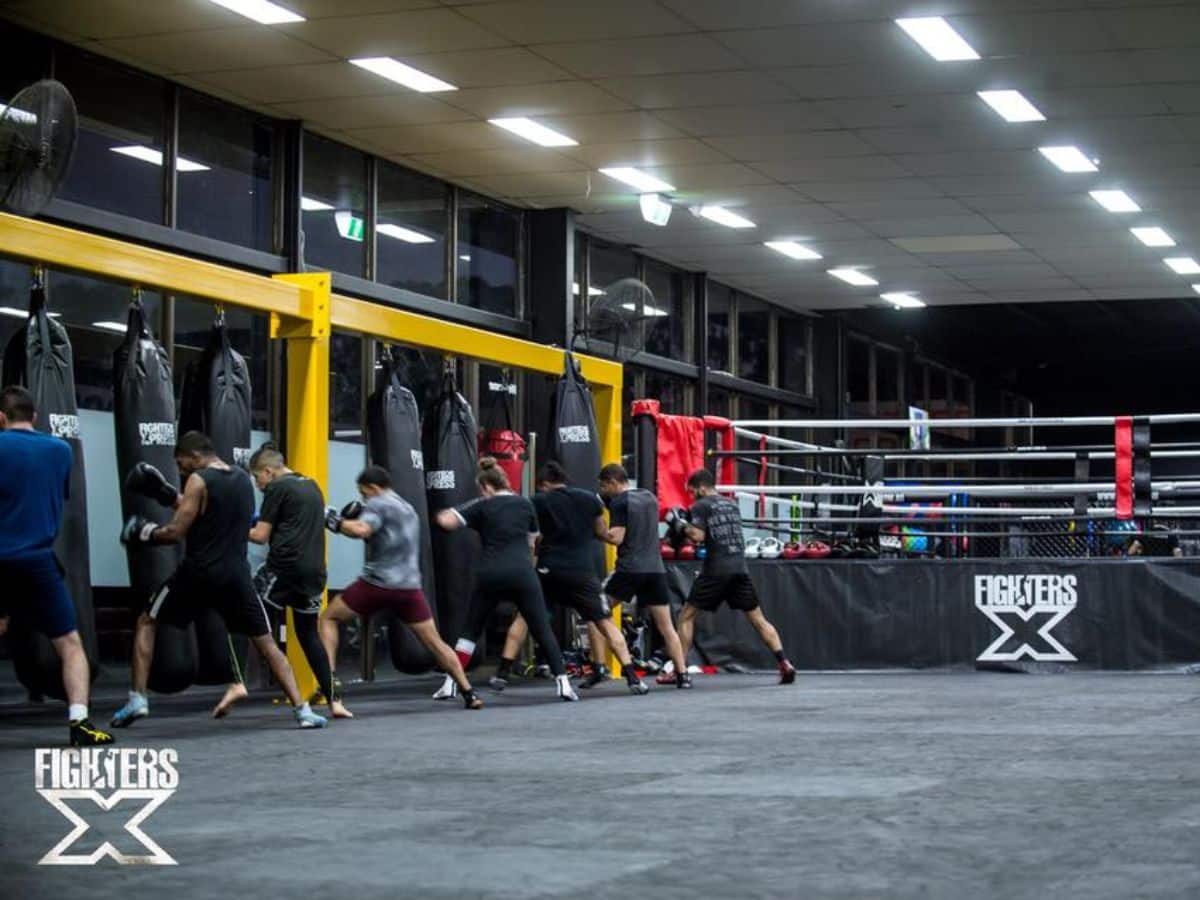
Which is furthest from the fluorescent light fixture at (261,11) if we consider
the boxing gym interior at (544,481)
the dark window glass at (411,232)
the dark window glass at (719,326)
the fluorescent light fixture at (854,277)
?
the dark window glass at (719,326)

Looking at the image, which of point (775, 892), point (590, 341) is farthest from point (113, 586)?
point (775, 892)

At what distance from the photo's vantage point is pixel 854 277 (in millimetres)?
22906

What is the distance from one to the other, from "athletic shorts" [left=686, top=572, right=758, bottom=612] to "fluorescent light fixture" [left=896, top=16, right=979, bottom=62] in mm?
4137

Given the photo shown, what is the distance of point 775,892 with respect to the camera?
466 cm

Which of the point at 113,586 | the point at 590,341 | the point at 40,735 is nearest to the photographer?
the point at 40,735

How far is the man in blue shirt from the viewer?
8.91 meters

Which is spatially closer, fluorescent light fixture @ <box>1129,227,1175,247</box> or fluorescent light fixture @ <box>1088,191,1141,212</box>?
fluorescent light fixture @ <box>1088,191,1141,212</box>

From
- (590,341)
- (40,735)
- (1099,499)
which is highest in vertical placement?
(590,341)

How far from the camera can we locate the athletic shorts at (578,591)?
44.6 ft

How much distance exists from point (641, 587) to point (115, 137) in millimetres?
5042

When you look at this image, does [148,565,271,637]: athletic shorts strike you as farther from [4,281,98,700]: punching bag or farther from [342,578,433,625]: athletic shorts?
[342,578,433,625]: athletic shorts

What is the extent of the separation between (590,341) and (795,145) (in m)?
4.23

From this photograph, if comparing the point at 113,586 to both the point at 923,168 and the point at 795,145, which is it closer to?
the point at 795,145

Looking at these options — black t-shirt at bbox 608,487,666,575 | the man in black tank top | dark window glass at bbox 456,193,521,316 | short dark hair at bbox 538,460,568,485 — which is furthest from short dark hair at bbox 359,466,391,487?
dark window glass at bbox 456,193,521,316
